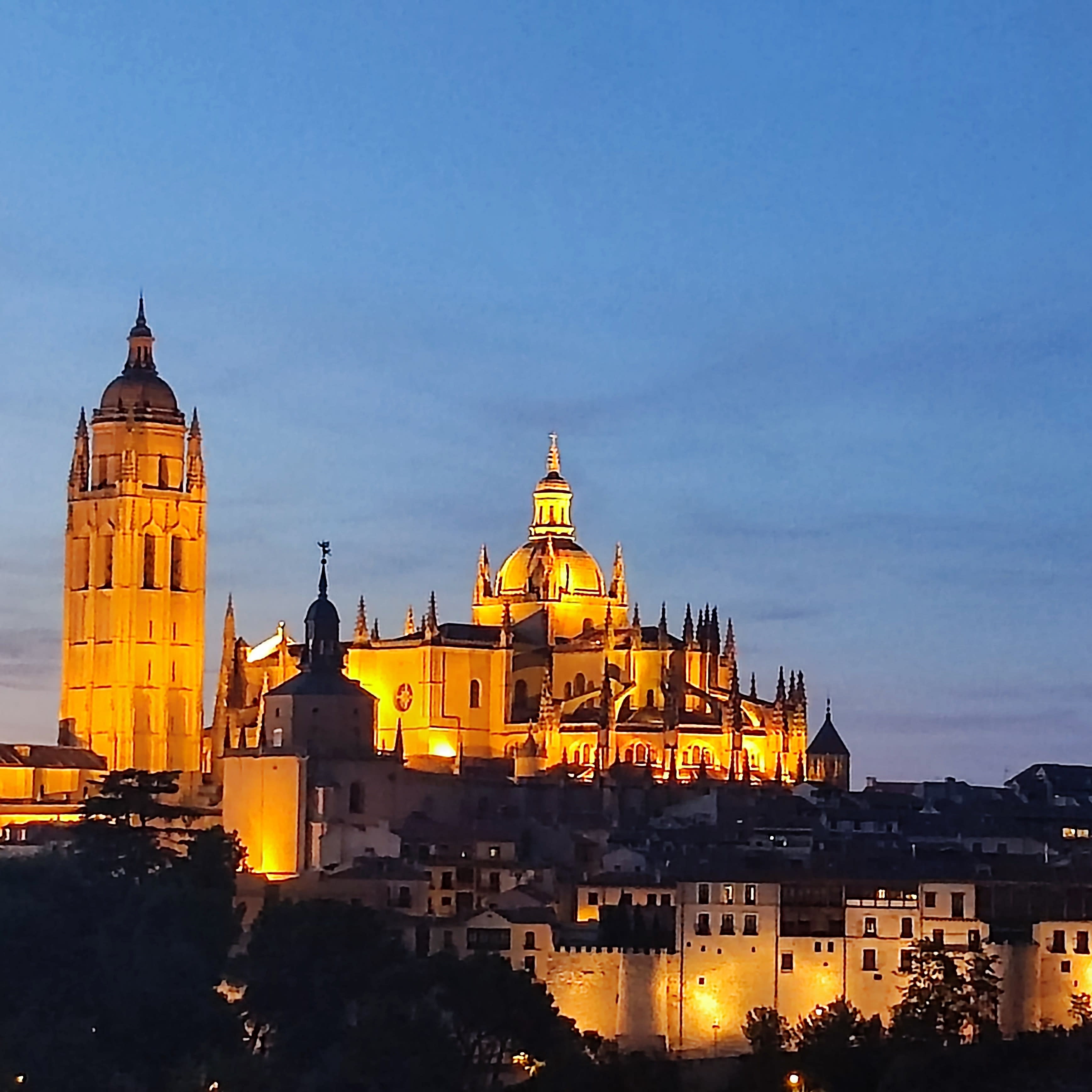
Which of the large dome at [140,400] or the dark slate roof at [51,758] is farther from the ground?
the large dome at [140,400]

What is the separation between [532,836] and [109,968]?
25.4 metres

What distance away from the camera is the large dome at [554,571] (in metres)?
119

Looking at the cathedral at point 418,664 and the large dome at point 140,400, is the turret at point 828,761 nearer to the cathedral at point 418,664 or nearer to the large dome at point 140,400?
the cathedral at point 418,664

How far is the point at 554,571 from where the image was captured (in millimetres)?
119312

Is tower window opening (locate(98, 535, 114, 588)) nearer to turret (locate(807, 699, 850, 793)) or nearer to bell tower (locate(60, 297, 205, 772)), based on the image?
bell tower (locate(60, 297, 205, 772))

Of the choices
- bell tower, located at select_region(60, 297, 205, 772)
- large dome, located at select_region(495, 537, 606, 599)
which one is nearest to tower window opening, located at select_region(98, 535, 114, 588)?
bell tower, located at select_region(60, 297, 205, 772)

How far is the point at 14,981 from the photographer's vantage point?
6888 cm

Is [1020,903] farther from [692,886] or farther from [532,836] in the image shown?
[532,836]

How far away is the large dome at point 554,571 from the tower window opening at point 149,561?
10885 mm

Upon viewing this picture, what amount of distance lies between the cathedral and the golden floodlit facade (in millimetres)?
69

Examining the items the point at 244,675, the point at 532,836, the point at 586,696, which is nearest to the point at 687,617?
the point at 586,696

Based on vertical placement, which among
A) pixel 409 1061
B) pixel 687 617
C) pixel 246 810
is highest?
pixel 687 617

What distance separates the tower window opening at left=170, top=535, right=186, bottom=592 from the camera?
12188cm

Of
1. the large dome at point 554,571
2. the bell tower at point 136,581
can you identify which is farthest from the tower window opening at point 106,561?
the large dome at point 554,571
